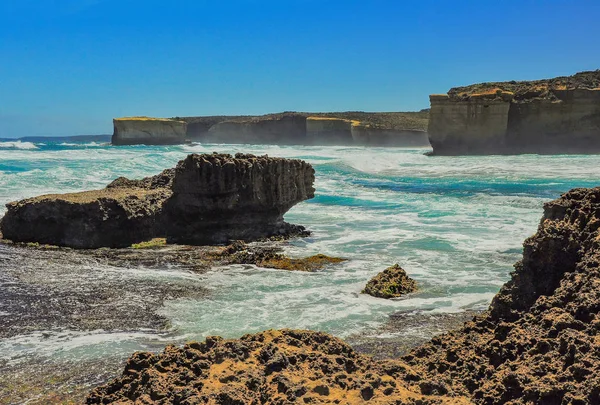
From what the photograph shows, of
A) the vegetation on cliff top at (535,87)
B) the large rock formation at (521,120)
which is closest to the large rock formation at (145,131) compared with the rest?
the vegetation on cliff top at (535,87)

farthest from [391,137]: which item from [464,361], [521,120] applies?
[464,361]

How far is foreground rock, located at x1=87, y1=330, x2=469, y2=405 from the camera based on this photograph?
10.1 feet

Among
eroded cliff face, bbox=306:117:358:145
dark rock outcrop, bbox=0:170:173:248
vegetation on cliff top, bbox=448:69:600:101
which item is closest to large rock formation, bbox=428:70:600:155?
vegetation on cliff top, bbox=448:69:600:101

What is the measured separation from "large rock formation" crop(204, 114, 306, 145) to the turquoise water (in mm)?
65590

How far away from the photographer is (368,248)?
11406 mm

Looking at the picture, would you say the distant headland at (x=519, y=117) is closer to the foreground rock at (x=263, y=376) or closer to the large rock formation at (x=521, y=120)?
the large rock formation at (x=521, y=120)

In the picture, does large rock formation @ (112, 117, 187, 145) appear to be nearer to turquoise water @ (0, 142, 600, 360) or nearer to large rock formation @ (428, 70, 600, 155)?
large rock formation @ (428, 70, 600, 155)

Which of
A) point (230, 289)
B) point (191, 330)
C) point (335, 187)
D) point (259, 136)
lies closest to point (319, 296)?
point (230, 289)

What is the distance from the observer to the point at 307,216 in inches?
648

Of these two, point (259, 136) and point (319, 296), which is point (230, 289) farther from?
point (259, 136)

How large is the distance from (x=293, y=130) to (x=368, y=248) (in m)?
83.8

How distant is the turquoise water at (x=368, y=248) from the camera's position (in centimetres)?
675

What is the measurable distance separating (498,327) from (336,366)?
1202 millimetres

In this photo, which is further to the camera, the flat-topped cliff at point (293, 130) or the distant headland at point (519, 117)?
the flat-topped cliff at point (293, 130)
